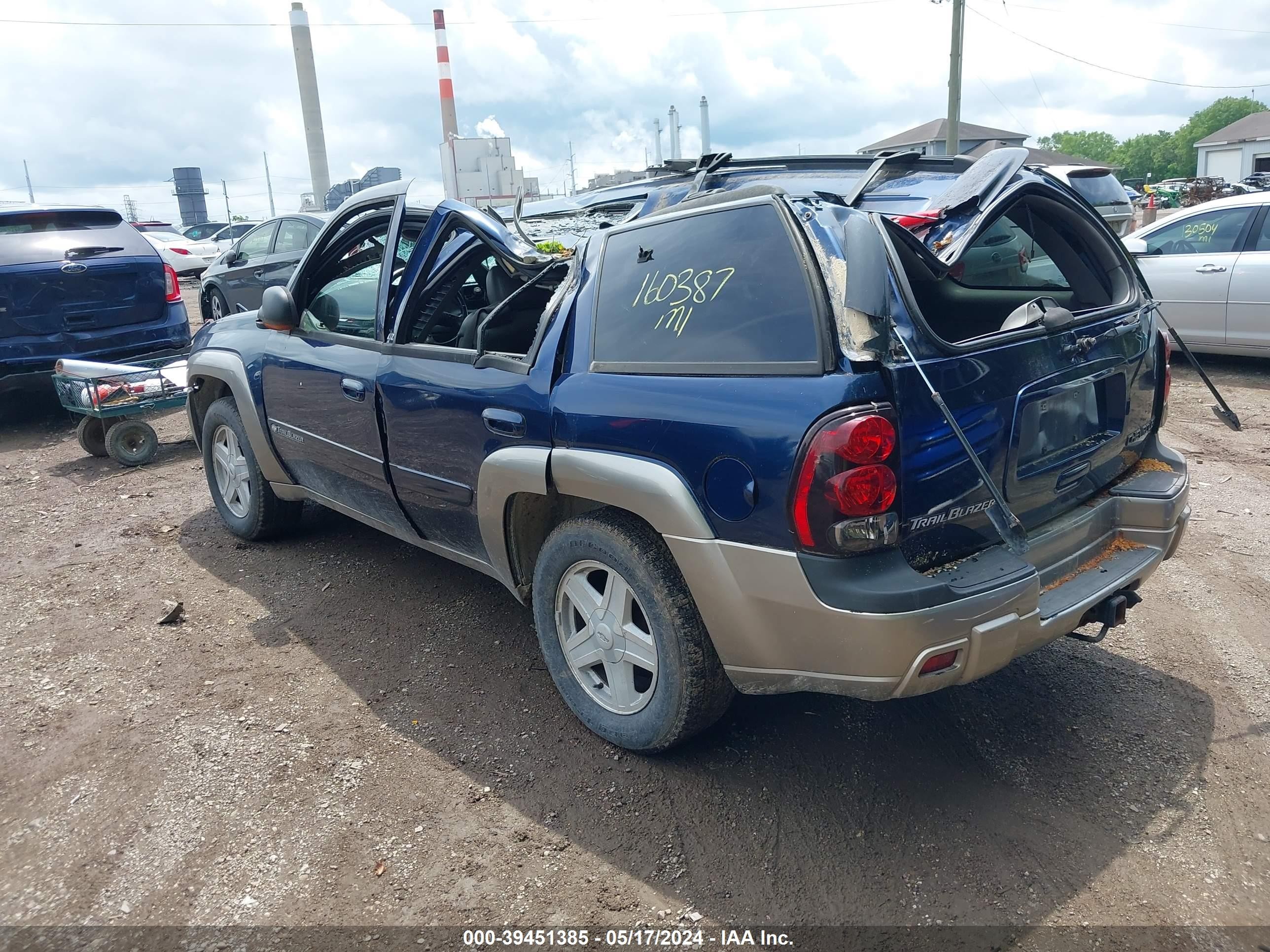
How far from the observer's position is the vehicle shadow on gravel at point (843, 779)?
8.35 ft

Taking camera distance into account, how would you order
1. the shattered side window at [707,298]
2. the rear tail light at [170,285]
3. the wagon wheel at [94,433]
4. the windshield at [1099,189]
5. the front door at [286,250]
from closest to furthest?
the shattered side window at [707,298] → the wagon wheel at [94,433] → the rear tail light at [170,285] → the windshield at [1099,189] → the front door at [286,250]

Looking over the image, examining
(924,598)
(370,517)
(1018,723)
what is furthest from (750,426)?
(370,517)

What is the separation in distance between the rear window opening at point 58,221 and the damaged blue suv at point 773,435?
219 inches

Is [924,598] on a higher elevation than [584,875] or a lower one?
higher

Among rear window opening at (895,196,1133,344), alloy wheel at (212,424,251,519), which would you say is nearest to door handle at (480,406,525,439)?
rear window opening at (895,196,1133,344)

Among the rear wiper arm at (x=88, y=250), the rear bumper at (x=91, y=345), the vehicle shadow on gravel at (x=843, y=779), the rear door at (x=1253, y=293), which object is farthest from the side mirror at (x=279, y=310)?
the rear door at (x=1253, y=293)

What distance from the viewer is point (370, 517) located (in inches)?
173

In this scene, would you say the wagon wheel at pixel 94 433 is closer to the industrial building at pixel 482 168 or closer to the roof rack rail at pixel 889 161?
the roof rack rail at pixel 889 161

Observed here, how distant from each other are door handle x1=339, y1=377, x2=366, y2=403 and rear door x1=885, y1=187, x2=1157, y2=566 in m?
2.33

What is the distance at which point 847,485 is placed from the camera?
2.41 m

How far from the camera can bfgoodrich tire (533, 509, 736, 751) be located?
9.30 feet

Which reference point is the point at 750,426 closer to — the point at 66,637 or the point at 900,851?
the point at 900,851

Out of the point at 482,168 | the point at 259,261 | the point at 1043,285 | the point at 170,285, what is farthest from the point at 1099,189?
the point at 482,168

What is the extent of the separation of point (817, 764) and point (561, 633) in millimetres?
967
